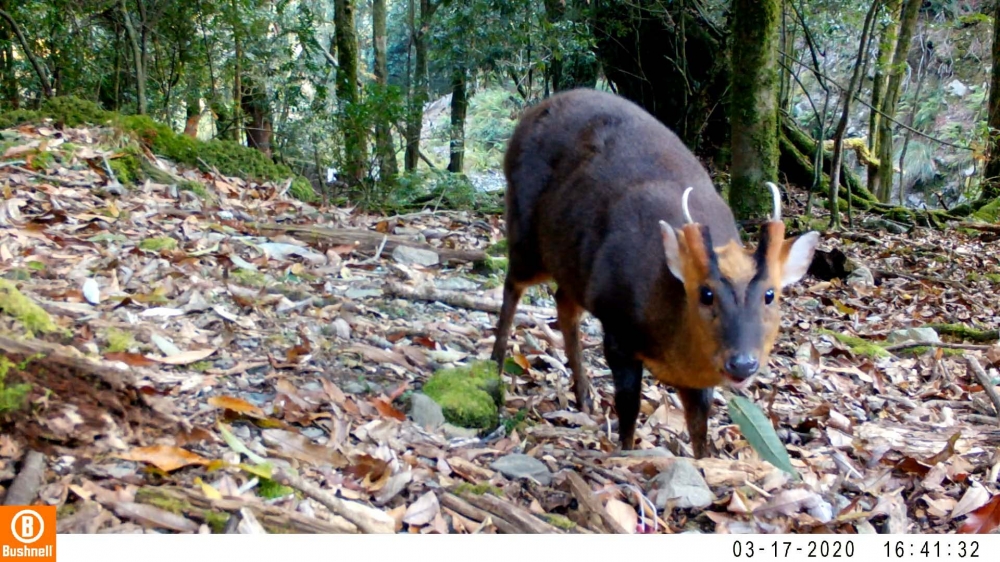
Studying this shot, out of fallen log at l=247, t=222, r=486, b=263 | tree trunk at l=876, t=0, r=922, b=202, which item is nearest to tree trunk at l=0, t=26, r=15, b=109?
fallen log at l=247, t=222, r=486, b=263

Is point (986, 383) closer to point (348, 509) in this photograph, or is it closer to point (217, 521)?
point (348, 509)

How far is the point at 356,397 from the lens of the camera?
3.91 metres

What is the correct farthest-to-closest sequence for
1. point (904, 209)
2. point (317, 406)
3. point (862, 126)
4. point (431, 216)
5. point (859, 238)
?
point (862, 126) → point (904, 209) → point (859, 238) → point (431, 216) → point (317, 406)

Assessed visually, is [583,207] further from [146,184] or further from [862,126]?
[862,126]

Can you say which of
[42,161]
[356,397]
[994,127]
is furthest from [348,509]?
[994,127]

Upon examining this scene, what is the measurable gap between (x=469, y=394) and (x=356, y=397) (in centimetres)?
51

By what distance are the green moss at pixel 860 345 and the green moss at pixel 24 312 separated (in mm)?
4588

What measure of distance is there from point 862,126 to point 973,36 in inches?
304

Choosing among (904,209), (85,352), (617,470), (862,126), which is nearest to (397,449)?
(617,470)

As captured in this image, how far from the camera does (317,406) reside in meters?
3.66

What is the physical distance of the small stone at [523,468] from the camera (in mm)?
3523

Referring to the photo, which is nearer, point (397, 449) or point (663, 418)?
point (397, 449)

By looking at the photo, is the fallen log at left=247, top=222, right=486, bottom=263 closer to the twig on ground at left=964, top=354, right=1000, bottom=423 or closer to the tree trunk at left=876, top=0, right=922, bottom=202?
the twig on ground at left=964, top=354, right=1000, bottom=423

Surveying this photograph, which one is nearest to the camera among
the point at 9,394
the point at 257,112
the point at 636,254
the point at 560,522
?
the point at 9,394
